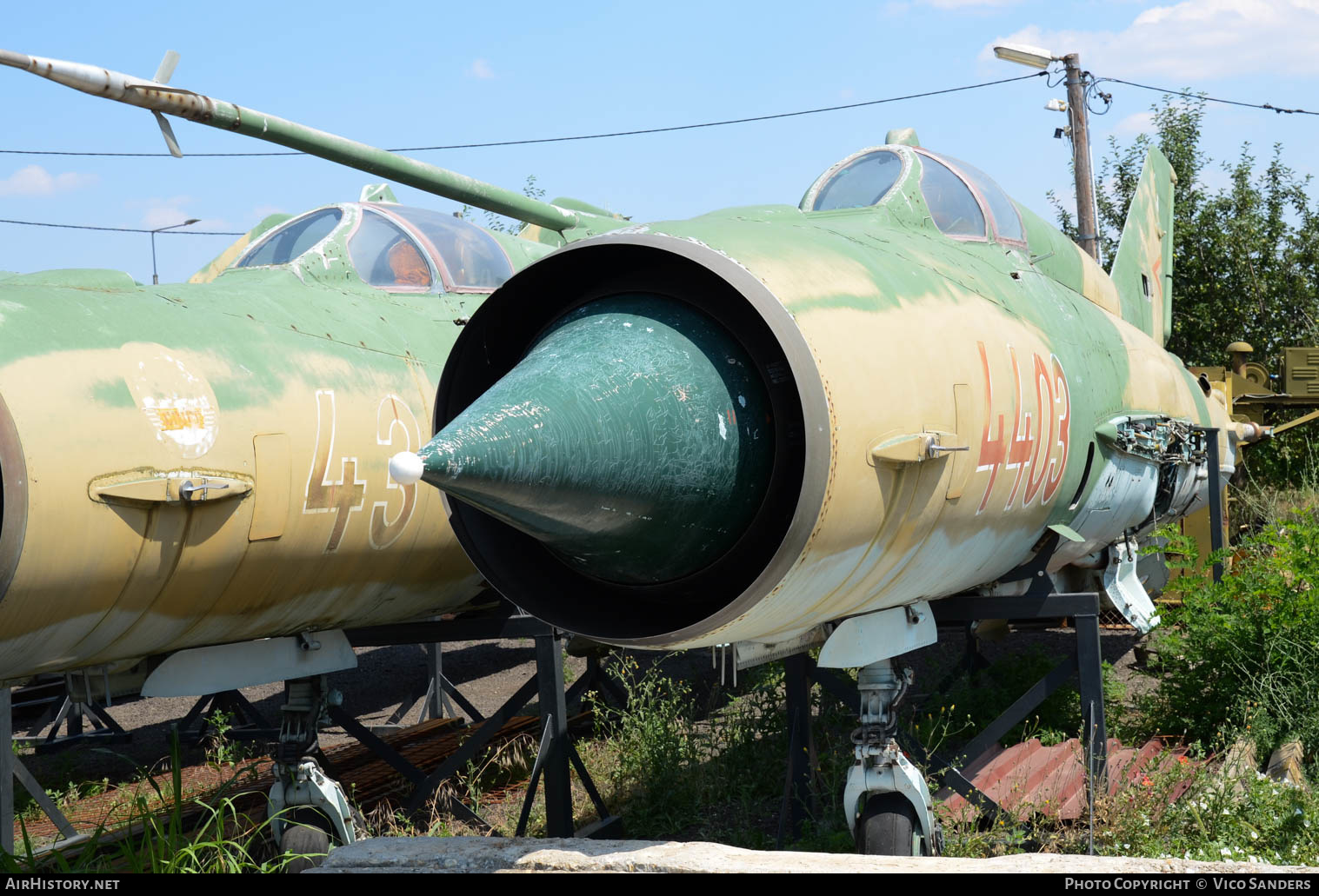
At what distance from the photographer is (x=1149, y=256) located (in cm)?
1000

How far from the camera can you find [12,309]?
4438mm

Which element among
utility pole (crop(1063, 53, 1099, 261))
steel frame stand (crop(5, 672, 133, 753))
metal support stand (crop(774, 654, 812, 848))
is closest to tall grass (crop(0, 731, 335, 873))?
metal support stand (crop(774, 654, 812, 848))

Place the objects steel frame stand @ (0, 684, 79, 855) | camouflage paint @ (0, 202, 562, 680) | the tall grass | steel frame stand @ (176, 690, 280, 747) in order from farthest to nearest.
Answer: steel frame stand @ (176, 690, 280, 747), steel frame stand @ (0, 684, 79, 855), the tall grass, camouflage paint @ (0, 202, 562, 680)

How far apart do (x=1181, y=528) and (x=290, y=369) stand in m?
10.2

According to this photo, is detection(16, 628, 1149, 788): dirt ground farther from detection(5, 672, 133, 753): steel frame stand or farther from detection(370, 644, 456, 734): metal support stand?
detection(370, 644, 456, 734): metal support stand

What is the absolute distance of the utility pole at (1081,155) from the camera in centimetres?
1622

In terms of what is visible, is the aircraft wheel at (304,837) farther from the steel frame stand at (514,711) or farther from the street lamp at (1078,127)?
the street lamp at (1078,127)

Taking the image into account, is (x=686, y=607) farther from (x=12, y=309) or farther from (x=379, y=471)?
(x=12, y=309)

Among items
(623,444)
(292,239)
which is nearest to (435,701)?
(292,239)

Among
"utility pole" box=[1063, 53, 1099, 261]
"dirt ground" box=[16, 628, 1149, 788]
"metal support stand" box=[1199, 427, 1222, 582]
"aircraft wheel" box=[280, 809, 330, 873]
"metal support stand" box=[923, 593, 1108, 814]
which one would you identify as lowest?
"dirt ground" box=[16, 628, 1149, 788]

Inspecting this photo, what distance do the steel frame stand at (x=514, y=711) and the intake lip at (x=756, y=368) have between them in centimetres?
198

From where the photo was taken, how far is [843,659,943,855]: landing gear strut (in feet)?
16.4

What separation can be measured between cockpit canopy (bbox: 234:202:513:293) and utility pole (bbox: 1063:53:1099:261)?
37.5ft

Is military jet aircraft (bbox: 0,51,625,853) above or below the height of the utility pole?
below
